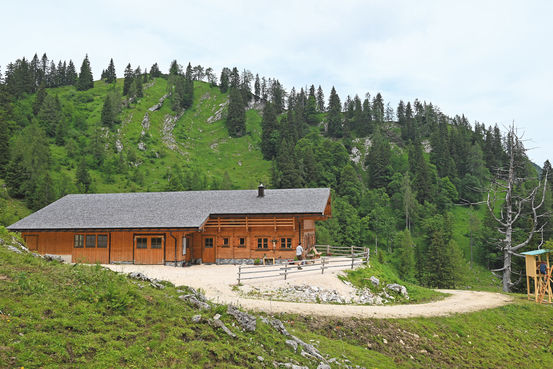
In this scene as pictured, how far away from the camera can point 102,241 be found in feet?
104

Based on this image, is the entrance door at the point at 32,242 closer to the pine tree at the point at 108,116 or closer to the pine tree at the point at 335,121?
the pine tree at the point at 108,116

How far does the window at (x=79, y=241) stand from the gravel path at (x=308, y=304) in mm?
6449

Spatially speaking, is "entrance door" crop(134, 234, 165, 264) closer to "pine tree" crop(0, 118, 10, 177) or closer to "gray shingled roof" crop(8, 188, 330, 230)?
"gray shingled roof" crop(8, 188, 330, 230)

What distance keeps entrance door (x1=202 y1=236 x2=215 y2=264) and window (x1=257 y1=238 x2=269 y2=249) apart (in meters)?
4.35

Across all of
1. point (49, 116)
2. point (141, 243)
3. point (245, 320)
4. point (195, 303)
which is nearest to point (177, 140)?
point (49, 116)

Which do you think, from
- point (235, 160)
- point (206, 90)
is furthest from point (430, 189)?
point (206, 90)

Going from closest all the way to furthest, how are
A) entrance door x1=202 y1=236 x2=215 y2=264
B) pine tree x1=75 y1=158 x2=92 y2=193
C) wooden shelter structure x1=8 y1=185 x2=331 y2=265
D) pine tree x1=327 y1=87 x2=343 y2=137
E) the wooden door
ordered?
wooden shelter structure x1=8 y1=185 x2=331 y2=265, the wooden door, entrance door x1=202 y1=236 x2=215 y2=264, pine tree x1=75 y1=158 x2=92 y2=193, pine tree x1=327 y1=87 x2=343 y2=137

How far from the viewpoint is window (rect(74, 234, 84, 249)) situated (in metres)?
32.0

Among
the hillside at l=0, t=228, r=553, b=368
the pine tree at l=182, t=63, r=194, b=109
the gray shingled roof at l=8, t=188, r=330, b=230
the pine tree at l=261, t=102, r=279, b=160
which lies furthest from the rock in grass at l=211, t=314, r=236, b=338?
the pine tree at l=182, t=63, r=194, b=109

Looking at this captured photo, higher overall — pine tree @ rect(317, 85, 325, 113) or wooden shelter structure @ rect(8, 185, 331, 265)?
pine tree @ rect(317, 85, 325, 113)

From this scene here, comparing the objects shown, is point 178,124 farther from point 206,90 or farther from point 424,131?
point 424,131

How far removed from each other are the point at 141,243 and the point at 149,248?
36.4 inches

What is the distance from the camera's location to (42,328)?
26.4ft

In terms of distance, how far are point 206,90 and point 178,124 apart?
3920 centimetres
